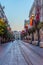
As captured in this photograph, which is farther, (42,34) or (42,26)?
(42,34)

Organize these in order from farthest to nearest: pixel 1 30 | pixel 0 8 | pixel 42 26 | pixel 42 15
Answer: pixel 0 8, pixel 42 15, pixel 1 30, pixel 42 26

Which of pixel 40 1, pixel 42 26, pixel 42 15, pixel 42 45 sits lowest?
pixel 42 45

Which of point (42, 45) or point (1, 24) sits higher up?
point (1, 24)

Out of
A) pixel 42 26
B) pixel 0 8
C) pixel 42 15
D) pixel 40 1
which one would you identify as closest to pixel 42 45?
pixel 42 26

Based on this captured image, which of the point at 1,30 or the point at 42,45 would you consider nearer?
the point at 42,45

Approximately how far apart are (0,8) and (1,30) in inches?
2243

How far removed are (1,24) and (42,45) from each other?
48380 millimetres

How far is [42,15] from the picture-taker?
114m

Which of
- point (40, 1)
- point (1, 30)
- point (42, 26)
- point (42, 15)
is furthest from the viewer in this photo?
point (40, 1)

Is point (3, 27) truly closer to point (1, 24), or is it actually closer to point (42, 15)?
point (1, 24)

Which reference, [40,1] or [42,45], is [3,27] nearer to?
[40,1]

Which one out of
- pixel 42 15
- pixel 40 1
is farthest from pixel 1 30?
pixel 40 1

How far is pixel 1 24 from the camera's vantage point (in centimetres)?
10125

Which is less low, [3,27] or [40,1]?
[40,1]
